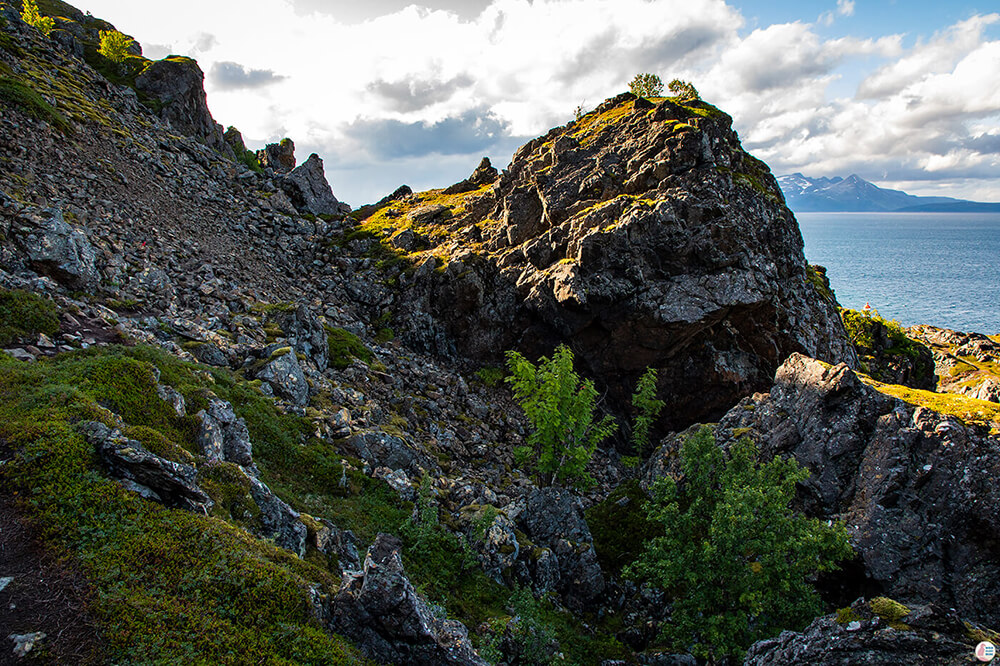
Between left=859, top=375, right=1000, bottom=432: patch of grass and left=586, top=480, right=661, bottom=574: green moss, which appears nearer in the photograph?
left=859, top=375, right=1000, bottom=432: patch of grass

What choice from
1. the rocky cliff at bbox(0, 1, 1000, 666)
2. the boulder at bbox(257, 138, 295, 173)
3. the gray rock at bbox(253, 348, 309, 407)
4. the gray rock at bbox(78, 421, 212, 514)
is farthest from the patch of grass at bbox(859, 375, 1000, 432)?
the boulder at bbox(257, 138, 295, 173)

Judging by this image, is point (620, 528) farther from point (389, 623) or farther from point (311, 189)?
point (311, 189)

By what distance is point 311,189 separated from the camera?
65938 millimetres

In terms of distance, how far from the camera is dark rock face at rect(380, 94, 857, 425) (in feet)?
129

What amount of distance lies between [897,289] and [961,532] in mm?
165413

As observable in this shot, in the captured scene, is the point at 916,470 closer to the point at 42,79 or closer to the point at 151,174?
the point at 151,174

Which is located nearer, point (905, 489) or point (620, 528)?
point (905, 489)

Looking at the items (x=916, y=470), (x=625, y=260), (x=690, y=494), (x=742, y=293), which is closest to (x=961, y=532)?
(x=916, y=470)

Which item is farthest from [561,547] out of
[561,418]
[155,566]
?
[155,566]

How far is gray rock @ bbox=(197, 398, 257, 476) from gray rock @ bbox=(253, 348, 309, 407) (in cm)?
567

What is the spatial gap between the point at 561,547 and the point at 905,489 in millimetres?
15443

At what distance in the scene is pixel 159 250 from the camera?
33562 mm

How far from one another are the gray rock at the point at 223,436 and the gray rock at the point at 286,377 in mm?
5673

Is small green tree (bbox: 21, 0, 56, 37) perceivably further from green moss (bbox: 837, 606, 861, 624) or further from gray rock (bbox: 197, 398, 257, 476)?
green moss (bbox: 837, 606, 861, 624)
